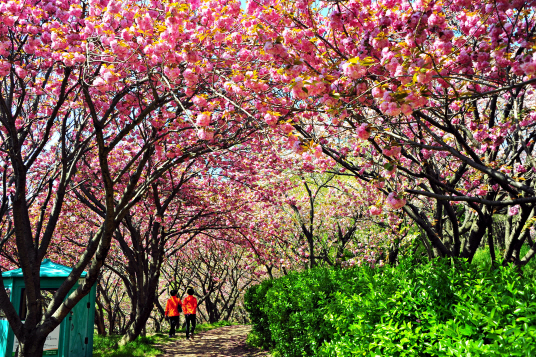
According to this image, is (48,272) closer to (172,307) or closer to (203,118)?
(172,307)

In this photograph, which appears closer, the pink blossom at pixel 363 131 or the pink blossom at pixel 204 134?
the pink blossom at pixel 363 131

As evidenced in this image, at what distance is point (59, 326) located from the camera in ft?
24.8

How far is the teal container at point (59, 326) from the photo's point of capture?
23.6ft

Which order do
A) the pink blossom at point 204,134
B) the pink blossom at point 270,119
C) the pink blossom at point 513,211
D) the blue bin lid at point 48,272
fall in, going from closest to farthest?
the pink blossom at point 204,134
the pink blossom at point 270,119
the pink blossom at point 513,211
the blue bin lid at point 48,272

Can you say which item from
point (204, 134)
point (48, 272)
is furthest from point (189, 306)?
point (204, 134)

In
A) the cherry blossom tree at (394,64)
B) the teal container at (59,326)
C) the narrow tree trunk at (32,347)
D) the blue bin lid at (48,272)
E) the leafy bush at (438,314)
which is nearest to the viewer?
the leafy bush at (438,314)

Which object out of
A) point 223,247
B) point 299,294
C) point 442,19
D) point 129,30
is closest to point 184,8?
point 129,30

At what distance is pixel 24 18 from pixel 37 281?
3633 mm

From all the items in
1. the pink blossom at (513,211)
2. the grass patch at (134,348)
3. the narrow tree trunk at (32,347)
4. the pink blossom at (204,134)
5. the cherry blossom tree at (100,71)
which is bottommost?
the grass patch at (134,348)

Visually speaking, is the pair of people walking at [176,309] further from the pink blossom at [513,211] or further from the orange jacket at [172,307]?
the pink blossom at [513,211]

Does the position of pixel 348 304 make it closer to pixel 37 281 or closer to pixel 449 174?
pixel 37 281

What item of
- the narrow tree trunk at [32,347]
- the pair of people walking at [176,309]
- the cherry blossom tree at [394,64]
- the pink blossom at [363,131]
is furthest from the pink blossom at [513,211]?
the pair of people walking at [176,309]

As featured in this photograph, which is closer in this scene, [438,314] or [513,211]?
[438,314]

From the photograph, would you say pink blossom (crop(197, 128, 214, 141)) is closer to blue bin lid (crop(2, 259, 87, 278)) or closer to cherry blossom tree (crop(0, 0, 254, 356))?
cherry blossom tree (crop(0, 0, 254, 356))
